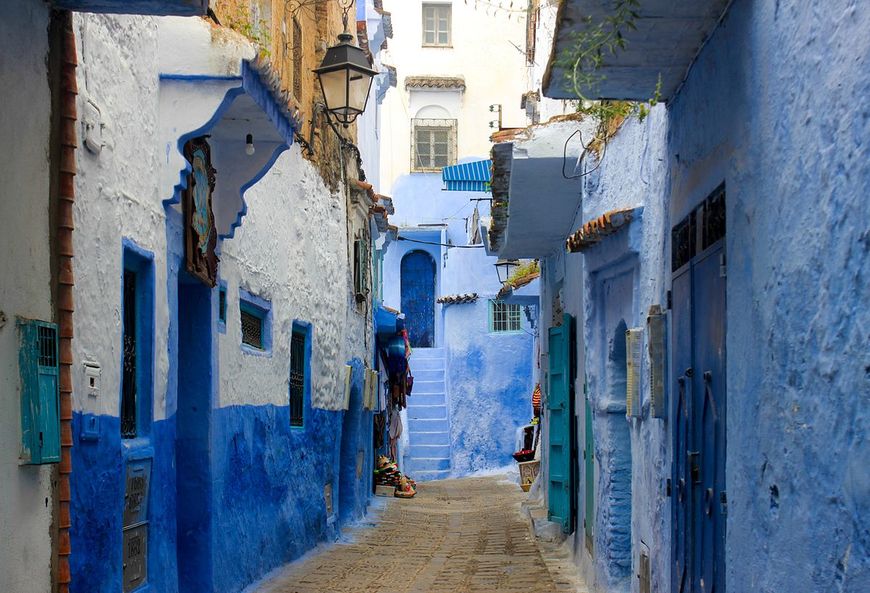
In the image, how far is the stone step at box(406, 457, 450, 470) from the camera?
28.6m

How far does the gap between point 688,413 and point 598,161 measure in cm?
417

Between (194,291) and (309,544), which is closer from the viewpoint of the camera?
(194,291)

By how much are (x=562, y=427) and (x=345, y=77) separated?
15.9ft

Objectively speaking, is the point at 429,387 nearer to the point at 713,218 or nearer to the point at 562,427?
the point at 562,427

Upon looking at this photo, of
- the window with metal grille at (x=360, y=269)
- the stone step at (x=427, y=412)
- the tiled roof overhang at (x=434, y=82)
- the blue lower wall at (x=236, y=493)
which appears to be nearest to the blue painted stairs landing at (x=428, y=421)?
the stone step at (x=427, y=412)

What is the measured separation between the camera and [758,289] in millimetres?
4277

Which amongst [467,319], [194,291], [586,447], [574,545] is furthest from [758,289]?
[467,319]

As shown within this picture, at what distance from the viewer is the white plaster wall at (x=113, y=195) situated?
5.78 meters

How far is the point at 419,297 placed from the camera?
36906mm

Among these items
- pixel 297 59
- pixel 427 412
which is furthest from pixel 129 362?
pixel 427 412

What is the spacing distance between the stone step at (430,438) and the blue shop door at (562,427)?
614 inches

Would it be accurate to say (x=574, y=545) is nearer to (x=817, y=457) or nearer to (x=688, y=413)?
(x=688, y=413)

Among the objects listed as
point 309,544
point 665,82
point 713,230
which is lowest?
point 309,544

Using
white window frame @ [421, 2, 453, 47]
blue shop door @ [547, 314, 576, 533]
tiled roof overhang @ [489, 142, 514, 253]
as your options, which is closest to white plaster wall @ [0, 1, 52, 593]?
tiled roof overhang @ [489, 142, 514, 253]
